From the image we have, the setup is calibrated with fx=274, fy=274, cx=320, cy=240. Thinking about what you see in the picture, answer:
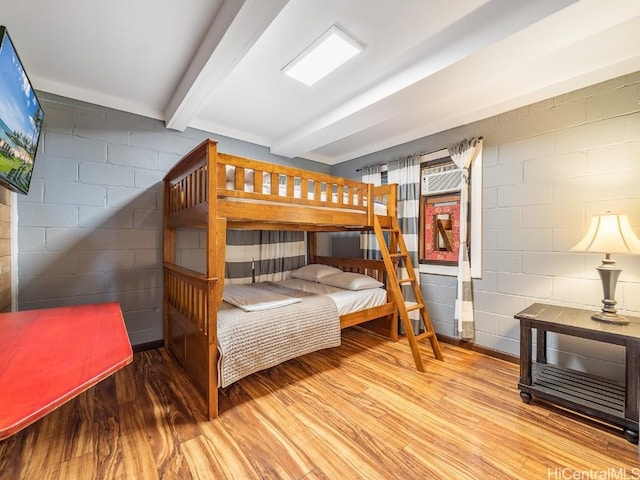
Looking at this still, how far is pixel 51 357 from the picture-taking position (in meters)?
1.02

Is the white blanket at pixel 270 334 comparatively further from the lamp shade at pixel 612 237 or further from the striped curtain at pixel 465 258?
the lamp shade at pixel 612 237

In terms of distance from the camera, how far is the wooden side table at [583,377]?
1.49m

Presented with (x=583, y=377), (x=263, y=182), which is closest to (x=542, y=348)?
(x=583, y=377)

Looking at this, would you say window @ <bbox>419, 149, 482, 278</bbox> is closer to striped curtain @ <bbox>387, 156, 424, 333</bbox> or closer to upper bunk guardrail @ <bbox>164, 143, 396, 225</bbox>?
striped curtain @ <bbox>387, 156, 424, 333</bbox>

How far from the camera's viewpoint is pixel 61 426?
5.14 ft

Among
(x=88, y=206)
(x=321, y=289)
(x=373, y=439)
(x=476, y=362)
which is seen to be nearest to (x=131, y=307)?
(x=88, y=206)

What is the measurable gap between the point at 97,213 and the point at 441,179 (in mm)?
3311

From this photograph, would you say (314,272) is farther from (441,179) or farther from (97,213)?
(97,213)

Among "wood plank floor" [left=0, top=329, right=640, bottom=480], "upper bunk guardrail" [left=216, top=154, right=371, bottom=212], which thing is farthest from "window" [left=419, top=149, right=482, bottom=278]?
"wood plank floor" [left=0, top=329, right=640, bottom=480]

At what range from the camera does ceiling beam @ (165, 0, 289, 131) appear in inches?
53.2

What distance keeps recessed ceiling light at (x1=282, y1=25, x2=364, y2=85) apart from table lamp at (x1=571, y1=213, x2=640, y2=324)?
1911 millimetres

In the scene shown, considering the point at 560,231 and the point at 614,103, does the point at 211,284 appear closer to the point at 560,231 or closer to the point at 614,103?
the point at 560,231
